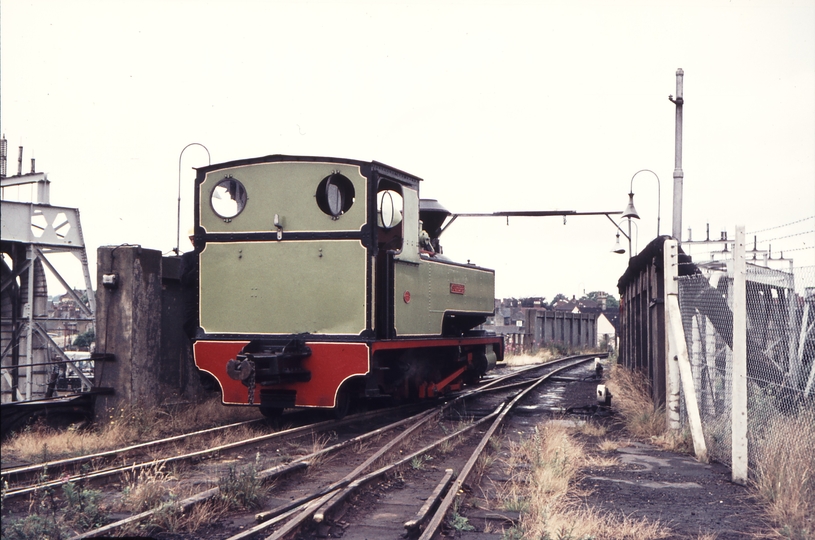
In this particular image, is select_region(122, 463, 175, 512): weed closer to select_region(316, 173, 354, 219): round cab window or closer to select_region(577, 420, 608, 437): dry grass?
select_region(316, 173, 354, 219): round cab window

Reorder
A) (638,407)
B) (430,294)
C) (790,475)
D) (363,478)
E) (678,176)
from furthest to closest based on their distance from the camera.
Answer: (678,176) < (430,294) < (638,407) < (363,478) < (790,475)

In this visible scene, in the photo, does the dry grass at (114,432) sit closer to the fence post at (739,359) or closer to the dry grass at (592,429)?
the dry grass at (592,429)

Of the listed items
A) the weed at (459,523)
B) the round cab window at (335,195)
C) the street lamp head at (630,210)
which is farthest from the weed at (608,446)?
the street lamp head at (630,210)

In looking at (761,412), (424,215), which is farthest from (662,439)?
(424,215)

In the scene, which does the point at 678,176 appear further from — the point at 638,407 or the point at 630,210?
the point at 630,210

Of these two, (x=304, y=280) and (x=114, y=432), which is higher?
(x=304, y=280)

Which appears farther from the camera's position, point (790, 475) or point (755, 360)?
point (755, 360)

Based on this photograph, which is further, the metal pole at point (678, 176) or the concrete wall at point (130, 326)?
the metal pole at point (678, 176)

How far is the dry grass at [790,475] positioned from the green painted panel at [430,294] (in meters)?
4.74

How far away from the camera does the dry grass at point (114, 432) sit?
7.45 m

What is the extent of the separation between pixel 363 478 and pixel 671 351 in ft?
13.7

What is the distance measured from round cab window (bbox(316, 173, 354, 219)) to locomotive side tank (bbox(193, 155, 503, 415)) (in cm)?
2

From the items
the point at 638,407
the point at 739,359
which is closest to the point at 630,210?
the point at 638,407

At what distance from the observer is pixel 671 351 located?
27.6 feet
